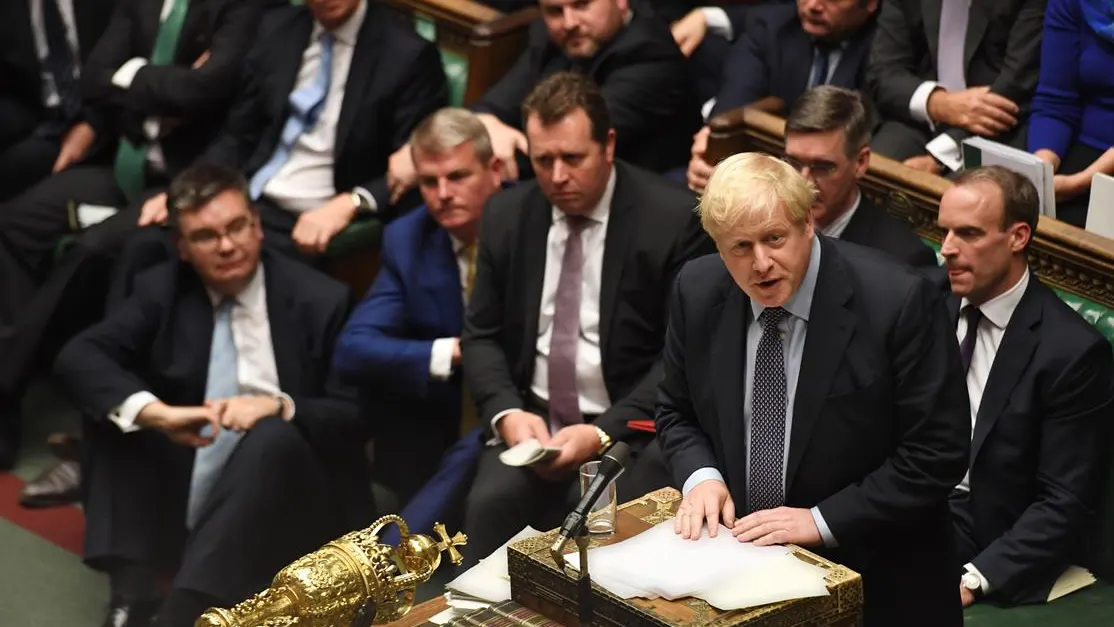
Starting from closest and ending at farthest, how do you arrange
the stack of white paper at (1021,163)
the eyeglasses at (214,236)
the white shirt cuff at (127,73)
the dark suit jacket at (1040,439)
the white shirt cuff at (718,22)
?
the dark suit jacket at (1040,439) < the stack of white paper at (1021,163) < the eyeglasses at (214,236) < the white shirt cuff at (718,22) < the white shirt cuff at (127,73)

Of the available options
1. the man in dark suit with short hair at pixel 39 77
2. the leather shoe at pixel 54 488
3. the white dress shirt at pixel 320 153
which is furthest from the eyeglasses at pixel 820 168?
the man in dark suit with short hair at pixel 39 77

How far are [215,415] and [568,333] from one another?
0.87 meters

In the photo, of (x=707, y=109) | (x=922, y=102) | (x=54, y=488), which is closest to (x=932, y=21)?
(x=922, y=102)

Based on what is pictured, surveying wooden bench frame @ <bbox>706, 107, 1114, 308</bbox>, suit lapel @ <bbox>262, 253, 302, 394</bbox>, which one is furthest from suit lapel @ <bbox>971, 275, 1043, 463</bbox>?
suit lapel @ <bbox>262, 253, 302, 394</bbox>

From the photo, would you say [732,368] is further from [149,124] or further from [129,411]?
[149,124]

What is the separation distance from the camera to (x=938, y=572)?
9.20 feet

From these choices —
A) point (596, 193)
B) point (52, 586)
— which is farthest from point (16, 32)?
point (596, 193)

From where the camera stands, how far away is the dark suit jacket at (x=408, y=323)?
406 cm

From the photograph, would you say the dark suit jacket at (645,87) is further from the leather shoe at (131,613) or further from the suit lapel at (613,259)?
the leather shoe at (131,613)

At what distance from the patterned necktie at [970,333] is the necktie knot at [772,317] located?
0.83 meters

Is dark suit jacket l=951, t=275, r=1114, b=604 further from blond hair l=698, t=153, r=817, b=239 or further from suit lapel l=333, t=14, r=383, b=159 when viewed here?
suit lapel l=333, t=14, r=383, b=159

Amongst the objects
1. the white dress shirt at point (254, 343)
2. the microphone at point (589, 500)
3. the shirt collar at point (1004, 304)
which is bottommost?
the white dress shirt at point (254, 343)

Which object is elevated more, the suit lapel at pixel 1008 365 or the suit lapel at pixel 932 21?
the suit lapel at pixel 932 21

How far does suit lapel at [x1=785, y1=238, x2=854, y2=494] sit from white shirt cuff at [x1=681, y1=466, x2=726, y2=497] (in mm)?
163
